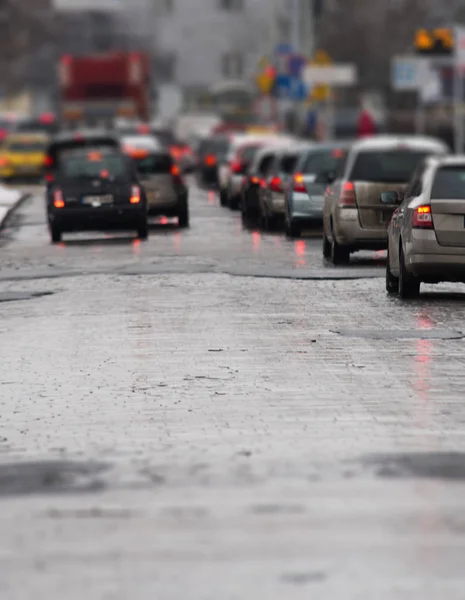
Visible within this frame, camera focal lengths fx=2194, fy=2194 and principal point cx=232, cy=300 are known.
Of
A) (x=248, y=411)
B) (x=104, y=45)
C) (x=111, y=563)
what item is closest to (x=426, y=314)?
(x=248, y=411)

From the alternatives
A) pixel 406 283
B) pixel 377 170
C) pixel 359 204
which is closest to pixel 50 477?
pixel 406 283

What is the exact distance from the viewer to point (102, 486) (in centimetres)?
991

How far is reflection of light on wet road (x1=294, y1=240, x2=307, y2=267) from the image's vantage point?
2772 centimetres

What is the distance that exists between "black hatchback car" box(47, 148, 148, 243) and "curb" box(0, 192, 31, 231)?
14.5 feet

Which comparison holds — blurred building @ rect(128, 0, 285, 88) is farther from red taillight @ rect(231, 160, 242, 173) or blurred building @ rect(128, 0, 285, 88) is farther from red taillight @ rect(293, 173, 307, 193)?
red taillight @ rect(293, 173, 307, 193)

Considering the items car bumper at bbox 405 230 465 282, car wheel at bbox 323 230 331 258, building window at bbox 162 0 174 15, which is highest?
car bumper at bbox 405 230 465 282

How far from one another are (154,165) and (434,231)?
19553 millimetres

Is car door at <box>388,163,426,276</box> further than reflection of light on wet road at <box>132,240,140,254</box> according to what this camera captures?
No

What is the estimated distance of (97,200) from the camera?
3525 centimetres

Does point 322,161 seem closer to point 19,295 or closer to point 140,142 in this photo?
point 19,295

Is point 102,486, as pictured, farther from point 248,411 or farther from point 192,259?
point 192,259

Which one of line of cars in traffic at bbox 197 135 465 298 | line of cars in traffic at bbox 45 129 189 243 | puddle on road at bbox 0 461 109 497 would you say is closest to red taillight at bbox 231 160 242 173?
line of cars in traffic at bbox 197 135 465 298

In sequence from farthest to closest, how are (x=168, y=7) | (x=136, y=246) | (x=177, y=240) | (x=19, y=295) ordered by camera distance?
1. (x=168, y=7)
2. (x=177, y=240)
3. (x=136, y=246)
4. (x=19, y=295)

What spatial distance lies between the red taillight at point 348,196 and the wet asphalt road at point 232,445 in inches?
178
